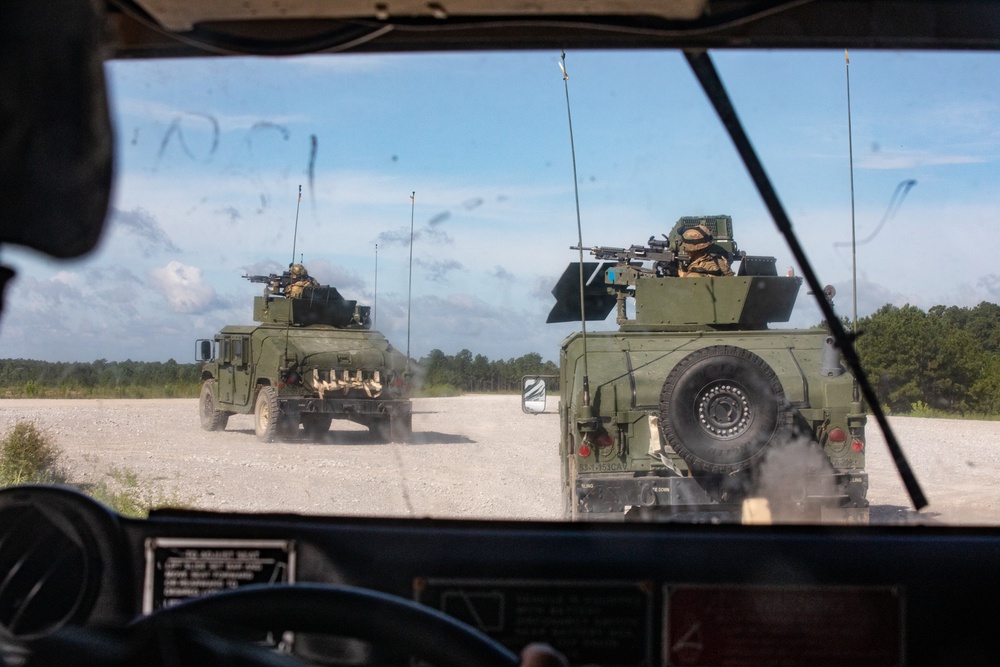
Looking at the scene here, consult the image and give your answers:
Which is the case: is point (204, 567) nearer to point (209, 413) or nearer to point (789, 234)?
point (209, 413)

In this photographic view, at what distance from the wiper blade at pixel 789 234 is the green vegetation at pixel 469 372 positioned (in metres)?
0.54

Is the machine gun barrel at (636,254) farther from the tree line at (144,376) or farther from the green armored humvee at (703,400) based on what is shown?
the tree line at (144,376)

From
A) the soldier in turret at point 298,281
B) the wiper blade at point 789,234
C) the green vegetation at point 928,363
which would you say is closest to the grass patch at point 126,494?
the soldier in turret at point 298,281

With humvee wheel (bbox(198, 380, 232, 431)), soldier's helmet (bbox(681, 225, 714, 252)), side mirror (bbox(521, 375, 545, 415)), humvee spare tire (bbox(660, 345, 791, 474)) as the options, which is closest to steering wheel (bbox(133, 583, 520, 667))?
side mirror (bbox(521, 375, 545, 415))

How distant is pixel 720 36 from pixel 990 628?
1.26 metres

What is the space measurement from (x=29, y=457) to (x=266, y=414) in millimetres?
578

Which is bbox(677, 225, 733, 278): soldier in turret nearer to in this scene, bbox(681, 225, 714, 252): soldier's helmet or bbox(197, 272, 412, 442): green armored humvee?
bbox(681, 225, 714, 252): soldier's helmet

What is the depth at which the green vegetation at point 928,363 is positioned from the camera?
6.34 feet

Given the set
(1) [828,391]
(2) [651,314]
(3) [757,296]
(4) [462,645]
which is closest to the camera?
(4) [462,645]

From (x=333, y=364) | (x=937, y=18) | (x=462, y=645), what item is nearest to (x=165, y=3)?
(x=333, y=364)

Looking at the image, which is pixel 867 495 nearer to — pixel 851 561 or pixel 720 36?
pixel 851 561

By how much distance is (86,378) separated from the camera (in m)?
1.92

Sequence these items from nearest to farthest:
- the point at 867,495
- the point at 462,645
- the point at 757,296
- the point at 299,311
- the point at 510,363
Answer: the point at 462,645 → the point at 299,311 → the point at 510,363 → the point at 867,495 → the point at 757,296

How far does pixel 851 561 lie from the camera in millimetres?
1940
